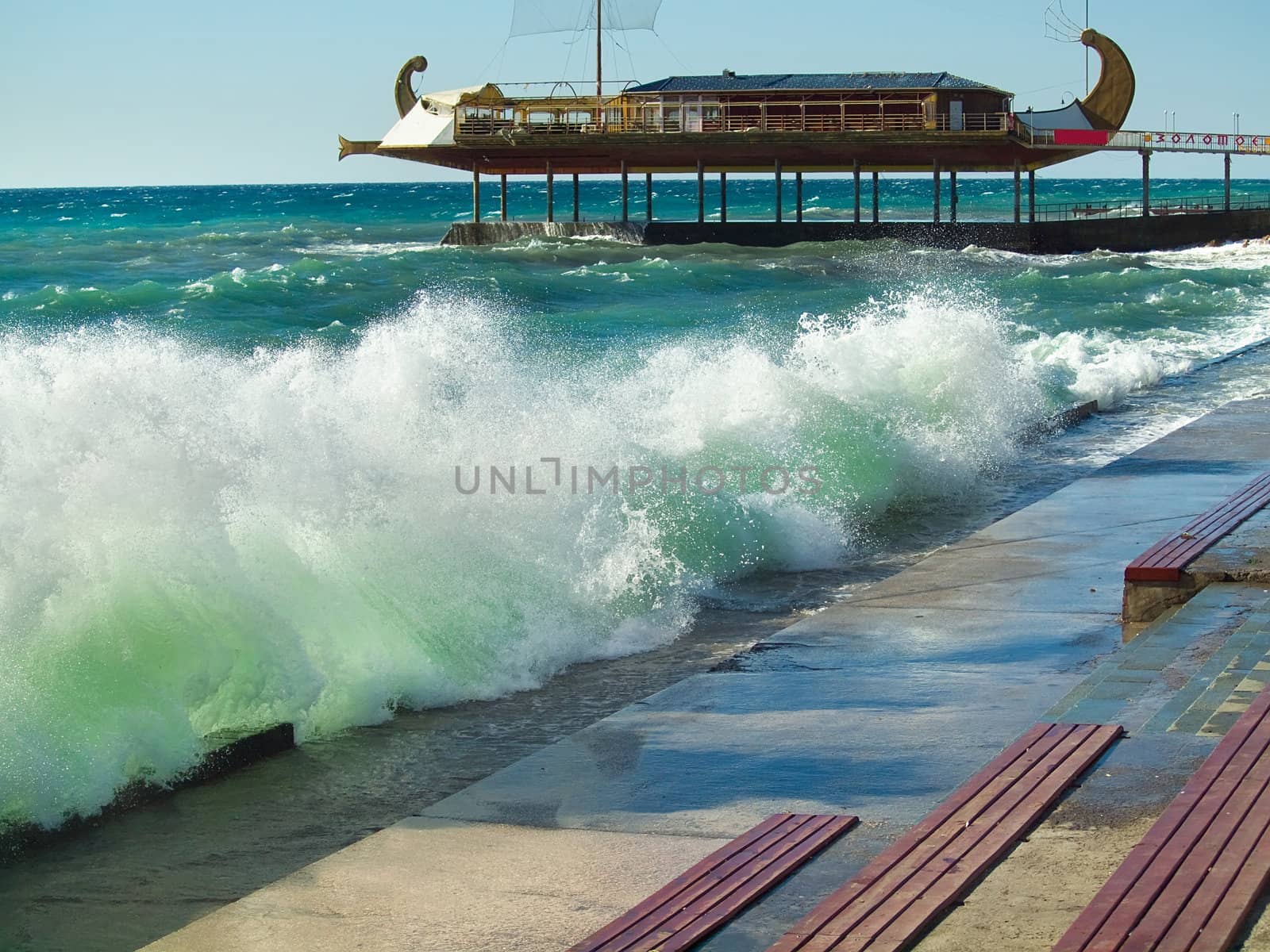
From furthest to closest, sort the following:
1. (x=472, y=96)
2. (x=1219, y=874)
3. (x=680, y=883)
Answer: (x=472, y=96) < (x=680, y=883) < (x=1219, y=874)

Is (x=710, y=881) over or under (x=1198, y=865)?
under

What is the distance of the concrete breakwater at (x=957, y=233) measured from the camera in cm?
4788

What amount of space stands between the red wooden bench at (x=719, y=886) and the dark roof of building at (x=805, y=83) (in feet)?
147

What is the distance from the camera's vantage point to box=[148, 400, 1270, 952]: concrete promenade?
4141 mm

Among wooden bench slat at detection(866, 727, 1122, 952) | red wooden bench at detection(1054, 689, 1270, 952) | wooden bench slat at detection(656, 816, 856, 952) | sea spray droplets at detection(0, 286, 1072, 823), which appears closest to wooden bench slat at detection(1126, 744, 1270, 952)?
red wooden bench at detection(1054, 689, 1270, 952)

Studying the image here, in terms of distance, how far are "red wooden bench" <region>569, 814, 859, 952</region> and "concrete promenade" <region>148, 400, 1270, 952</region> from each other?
0.06 metres

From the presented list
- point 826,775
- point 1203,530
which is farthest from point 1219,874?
point 1203,530

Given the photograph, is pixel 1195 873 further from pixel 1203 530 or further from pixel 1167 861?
pixel 1203 530

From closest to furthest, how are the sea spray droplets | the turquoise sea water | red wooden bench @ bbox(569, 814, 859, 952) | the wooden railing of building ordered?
1. red wooden bench @ bbox(569, 814, 859, 952)
2. the sea spray droplets
3. the turquoise sea water
4. the wooden railing of building

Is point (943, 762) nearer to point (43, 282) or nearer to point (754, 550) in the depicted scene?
point (754, 550)

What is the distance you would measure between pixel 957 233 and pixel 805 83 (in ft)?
22.1

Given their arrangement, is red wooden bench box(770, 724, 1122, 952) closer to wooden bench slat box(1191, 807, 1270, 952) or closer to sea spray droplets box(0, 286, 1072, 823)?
wooden bench slat box(1191, 807, 1270, 952)

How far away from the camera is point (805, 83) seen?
48.0 meters

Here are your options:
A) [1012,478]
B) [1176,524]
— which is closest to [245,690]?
[1176,524]
